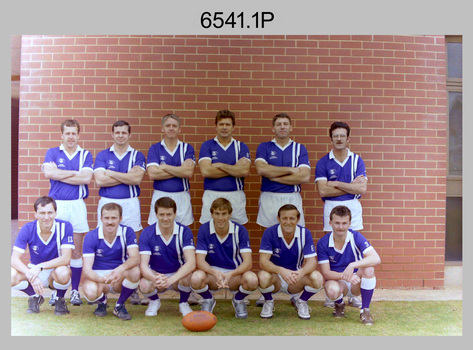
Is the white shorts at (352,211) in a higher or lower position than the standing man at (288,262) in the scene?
higher

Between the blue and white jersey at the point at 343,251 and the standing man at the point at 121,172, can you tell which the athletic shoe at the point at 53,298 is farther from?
the blue and white jersey at the point at 343,251

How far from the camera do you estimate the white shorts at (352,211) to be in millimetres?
4219

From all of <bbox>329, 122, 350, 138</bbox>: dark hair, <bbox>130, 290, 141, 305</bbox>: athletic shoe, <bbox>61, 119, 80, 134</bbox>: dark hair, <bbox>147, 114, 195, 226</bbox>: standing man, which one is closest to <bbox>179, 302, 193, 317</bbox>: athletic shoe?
<bbox>130, 290, 141, 305</bbox>: athletic shoe

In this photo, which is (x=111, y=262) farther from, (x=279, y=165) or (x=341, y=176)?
(x=341, y=176)

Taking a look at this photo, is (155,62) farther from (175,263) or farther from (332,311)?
(332,311)

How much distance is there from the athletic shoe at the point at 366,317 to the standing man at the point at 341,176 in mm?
248

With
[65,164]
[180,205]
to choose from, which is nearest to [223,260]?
[180,205]

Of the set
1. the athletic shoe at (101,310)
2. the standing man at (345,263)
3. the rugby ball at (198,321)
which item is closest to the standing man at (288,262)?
the standing man at (345,263)

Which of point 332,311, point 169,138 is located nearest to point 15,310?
point 169,138

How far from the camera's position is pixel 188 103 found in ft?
14.4

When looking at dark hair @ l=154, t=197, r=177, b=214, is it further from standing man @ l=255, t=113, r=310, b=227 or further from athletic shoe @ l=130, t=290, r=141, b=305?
athletic shoe @ l=130, t=290, r=141, b=305

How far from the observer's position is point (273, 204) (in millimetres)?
4195

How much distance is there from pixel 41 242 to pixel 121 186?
33.0 inches

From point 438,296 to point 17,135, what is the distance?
4.30 m
